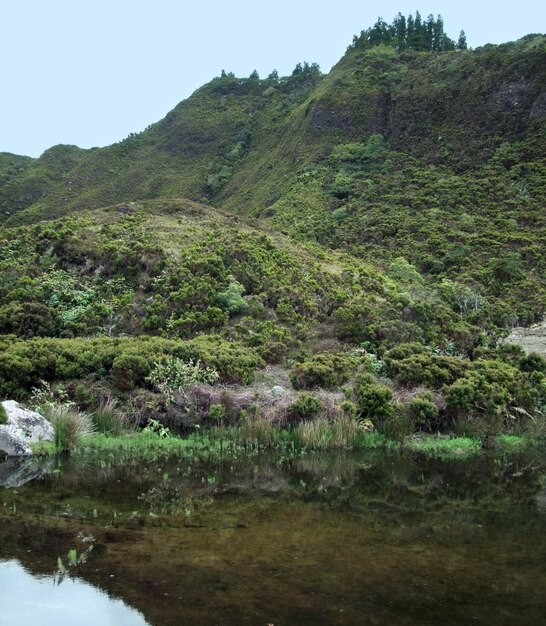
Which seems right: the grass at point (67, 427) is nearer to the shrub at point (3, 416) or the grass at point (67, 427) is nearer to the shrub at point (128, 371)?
the shrub at point (3, 416)

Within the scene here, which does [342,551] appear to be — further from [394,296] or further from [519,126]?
[519,126]

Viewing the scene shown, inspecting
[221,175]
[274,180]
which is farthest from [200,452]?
[221,175]

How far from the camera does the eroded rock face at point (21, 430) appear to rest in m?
14.3

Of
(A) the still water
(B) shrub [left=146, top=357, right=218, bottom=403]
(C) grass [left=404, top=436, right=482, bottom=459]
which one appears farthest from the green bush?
(C) grass [left=404, top=436, right=482, bottom=459]

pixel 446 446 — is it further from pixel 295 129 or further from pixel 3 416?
pixel 295 129

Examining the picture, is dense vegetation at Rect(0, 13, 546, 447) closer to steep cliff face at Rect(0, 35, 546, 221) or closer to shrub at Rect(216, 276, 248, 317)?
shrub at Rect(216, 276, 248, 317)

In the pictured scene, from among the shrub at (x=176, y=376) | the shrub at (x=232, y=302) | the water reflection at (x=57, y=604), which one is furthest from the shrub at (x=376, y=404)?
the water reflection at (x=57, y=604)

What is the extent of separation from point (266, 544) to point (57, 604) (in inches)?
119

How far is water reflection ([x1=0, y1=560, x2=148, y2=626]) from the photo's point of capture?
6.85m

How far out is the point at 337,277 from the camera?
29.7m

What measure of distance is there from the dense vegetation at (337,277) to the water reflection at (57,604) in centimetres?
881

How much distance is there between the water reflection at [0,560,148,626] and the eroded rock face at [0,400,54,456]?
6881 mm

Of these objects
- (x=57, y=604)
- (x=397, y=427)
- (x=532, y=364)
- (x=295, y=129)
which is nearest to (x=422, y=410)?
(x=397, y=427)

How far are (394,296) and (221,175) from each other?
2141 inches
